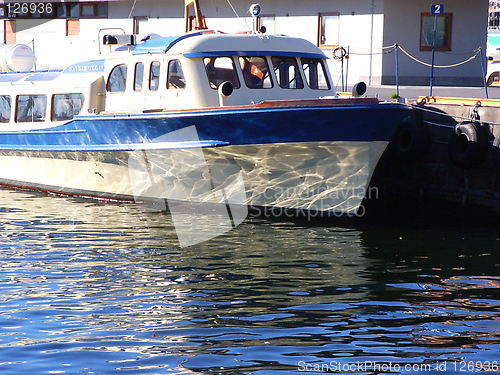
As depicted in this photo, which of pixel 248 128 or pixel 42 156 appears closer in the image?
pixel 248 128

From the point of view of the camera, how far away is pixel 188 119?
45.6ft

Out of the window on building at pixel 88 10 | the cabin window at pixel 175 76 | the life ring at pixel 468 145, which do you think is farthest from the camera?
the window on building at pixel 88 10

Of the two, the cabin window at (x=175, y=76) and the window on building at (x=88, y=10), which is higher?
the window on building at (x=88, y=10)

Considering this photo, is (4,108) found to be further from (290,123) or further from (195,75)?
(290,123)

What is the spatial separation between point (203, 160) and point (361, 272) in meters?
3.96

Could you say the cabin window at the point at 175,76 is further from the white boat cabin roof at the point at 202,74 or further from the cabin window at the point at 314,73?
the cabin window at the point at 314,73

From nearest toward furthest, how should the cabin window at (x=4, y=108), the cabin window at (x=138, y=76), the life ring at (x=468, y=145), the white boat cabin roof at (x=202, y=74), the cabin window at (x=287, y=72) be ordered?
the white boat cabin roof at (x=202, y=74) → the life ring at (x=468, y=145) → the cabin window at (x=287, y=72) → the cabin window at (x=138, y=76) → the cabin window at (x=4, y=108)

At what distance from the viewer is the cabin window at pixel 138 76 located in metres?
15.3

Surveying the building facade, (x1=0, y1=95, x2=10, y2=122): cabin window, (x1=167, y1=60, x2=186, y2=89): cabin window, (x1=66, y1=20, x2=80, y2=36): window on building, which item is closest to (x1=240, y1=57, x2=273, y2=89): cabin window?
(x1=167, y1=60, x2=186, y2=89): cabin window

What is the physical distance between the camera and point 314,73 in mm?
15430

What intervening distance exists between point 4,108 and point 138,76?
4.19 meters

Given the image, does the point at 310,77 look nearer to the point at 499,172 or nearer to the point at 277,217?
the point at 277,217

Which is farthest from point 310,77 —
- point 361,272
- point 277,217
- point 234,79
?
point 361,272

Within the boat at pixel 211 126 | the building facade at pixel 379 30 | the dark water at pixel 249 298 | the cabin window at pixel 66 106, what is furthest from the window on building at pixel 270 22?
the dark water at pixel 249 298
